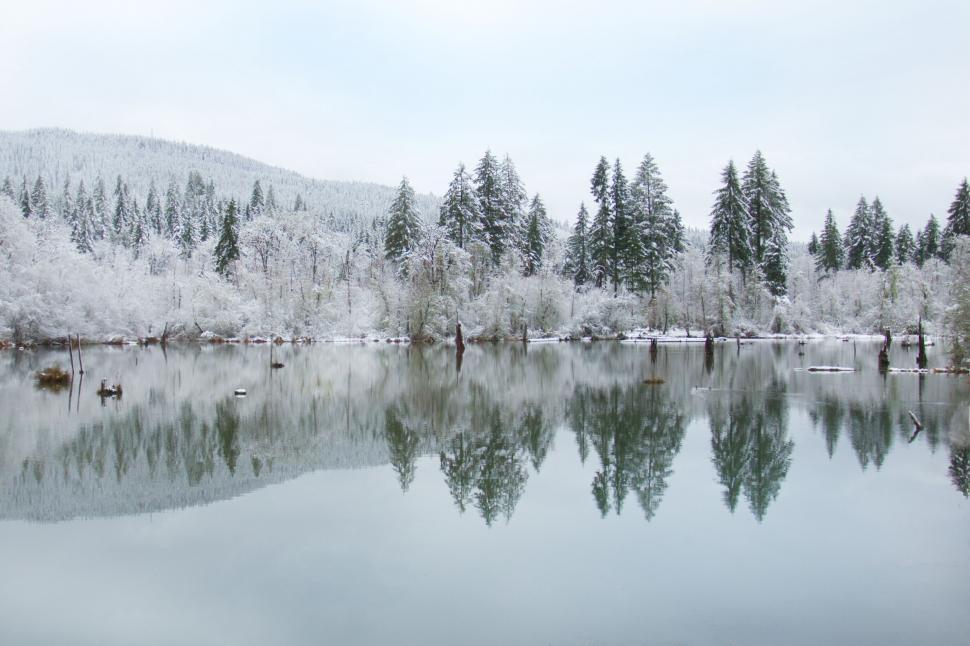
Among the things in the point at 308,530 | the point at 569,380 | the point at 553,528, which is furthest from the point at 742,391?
the point at 308,530

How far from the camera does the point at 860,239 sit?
81.9 meters

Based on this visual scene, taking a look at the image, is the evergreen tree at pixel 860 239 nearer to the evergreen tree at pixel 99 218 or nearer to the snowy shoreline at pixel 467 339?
the snowy shoreline at pixel 467 339

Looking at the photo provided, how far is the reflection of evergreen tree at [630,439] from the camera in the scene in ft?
42.3

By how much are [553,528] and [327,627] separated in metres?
4.29

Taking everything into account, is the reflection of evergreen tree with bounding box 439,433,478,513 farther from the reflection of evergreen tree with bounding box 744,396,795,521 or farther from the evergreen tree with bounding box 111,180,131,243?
the evergreen tree with bounding box 111,180,131,243

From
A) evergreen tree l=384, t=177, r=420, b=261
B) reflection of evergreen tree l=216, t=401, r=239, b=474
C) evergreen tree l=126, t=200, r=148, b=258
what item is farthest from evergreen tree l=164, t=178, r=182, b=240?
reflection of evergreen tree l=216, t=401, r=239, b=474

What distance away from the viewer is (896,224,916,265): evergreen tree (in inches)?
3260

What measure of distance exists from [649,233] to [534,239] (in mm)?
12003

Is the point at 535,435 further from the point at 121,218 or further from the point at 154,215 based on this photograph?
the point at 154,215

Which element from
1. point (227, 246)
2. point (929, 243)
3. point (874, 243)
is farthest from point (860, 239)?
point (227, 246)

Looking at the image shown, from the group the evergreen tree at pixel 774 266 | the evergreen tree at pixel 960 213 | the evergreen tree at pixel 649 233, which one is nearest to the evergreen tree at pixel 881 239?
the evergreen tree at pixel 960 213

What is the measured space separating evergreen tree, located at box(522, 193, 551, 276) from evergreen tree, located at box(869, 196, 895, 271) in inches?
1477

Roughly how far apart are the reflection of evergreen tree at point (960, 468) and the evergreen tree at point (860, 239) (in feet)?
236

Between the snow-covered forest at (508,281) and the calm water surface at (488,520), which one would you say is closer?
the calm water surface at (488,520)
